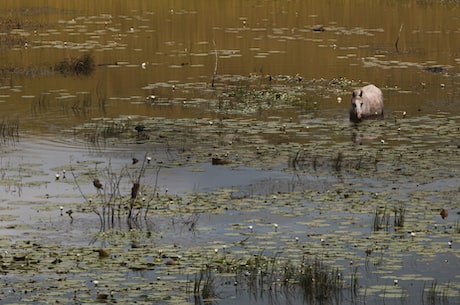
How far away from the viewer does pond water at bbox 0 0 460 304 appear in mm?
14961

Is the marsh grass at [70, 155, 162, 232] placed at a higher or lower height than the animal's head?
lower

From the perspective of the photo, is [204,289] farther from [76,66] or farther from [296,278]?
[76,66]

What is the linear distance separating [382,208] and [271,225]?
214 centimetres

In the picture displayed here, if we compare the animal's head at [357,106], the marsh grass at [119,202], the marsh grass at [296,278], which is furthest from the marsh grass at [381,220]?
the animal's head at [357,106]

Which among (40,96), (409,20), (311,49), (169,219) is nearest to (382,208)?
(169,219)

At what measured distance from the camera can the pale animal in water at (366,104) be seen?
27.8m

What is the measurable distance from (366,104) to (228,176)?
776 centimetres

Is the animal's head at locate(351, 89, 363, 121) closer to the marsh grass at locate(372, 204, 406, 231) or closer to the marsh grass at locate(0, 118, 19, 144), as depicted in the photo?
the marsh grass at locate(0, 118, 19, 144)

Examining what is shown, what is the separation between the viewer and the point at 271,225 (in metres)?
17.8

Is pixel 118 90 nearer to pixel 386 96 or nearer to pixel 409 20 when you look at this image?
pixel 386 96

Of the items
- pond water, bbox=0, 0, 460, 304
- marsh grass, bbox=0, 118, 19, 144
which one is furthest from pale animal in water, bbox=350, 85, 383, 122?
marsh grass, bbox=0, 118, 19, 144

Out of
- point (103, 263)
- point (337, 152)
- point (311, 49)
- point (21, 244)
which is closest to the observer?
point (103, 263)

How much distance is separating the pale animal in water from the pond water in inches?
12.8

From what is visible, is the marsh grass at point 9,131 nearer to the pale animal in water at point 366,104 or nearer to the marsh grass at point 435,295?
the pale animal in water at point 366,104
